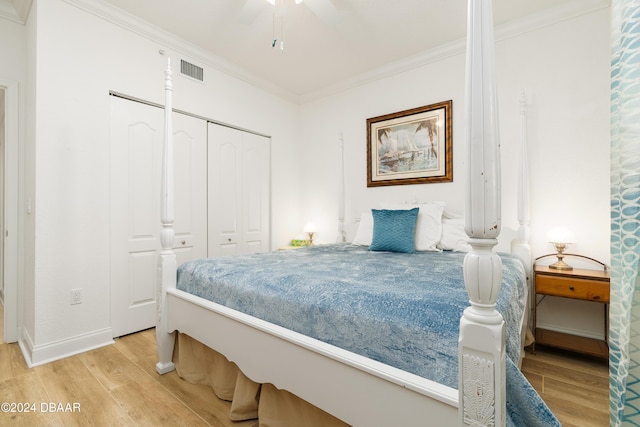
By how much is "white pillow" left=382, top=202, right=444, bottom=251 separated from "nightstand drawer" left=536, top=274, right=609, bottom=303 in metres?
0.76

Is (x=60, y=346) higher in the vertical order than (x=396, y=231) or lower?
lower

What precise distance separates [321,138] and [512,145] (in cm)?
224

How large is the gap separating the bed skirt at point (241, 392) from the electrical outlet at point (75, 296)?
3.05 feet

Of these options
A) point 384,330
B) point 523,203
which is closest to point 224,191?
point 384,330

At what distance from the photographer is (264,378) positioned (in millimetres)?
1305

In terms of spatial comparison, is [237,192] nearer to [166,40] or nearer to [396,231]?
[166,40]

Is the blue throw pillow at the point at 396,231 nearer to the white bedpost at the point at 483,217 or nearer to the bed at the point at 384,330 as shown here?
the bed at the point at 384,330

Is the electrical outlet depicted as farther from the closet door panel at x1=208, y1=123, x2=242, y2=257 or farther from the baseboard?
the closet door panel at x1=208, y1=123, x2=242, y2=257

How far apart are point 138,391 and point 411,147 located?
3056 millimetres

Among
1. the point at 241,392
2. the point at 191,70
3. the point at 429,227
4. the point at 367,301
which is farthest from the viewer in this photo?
the point at 191,70

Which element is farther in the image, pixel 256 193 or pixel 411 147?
pixel 256 193

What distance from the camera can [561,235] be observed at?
2.30m

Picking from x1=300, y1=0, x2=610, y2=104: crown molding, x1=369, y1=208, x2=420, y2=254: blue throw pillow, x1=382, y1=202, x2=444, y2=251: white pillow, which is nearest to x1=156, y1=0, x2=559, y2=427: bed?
x1=369, y1=208, x2=420, y2=254: blue throw pillow

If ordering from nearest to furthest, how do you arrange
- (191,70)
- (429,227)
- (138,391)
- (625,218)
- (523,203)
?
1. (625,218)
2. (138,391)
3. (523,203)
4. (429,227)
5. (191,70)
